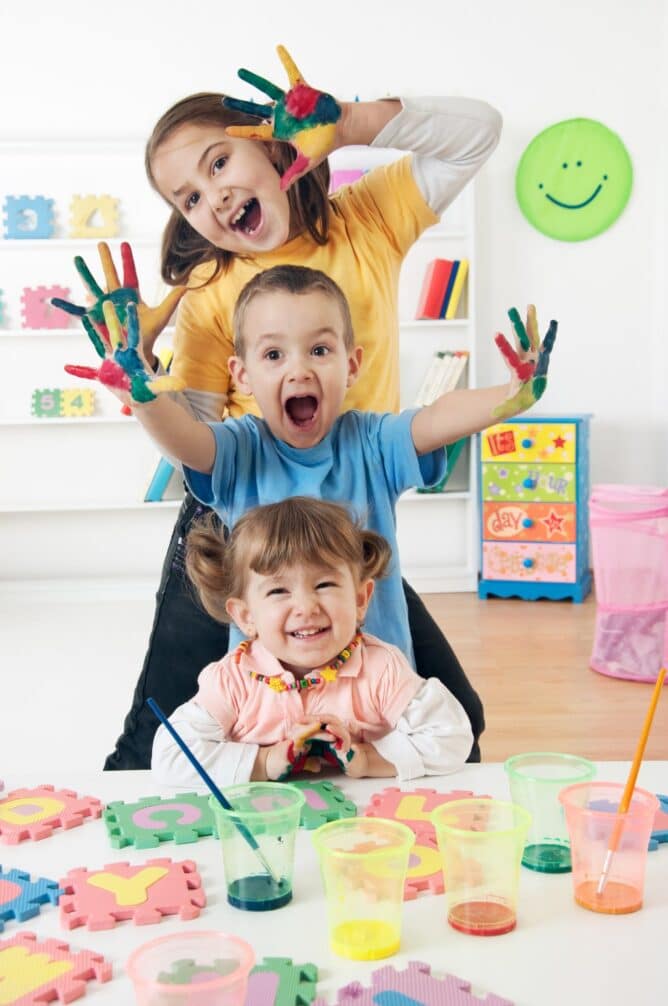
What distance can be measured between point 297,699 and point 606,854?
1.40 ft

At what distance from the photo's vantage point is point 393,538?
1.46m

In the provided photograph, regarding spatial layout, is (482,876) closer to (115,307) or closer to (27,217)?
(115,307)

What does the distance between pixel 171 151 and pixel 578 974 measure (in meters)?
1.12

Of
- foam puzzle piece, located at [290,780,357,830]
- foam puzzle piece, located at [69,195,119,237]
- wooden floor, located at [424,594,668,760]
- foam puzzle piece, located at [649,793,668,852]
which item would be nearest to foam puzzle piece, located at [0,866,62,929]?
foam puzzle piece, located at [290,780,357,830]

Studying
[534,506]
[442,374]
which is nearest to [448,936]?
[534,506]

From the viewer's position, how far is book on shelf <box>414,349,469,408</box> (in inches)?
169

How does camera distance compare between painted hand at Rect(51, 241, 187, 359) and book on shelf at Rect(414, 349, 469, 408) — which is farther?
book on shelf at Rect(414, 349, 469, 408)

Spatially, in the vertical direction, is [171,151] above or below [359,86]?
below

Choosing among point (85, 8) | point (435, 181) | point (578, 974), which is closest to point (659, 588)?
point (435, 181)

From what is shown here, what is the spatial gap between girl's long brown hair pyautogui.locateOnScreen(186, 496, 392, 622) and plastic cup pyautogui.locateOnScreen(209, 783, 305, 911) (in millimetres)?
376

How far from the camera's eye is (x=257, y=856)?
0.91 m

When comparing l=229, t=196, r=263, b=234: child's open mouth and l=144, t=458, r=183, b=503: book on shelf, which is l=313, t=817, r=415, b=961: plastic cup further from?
l=144, t=458, r=183, b=503: book on shelf

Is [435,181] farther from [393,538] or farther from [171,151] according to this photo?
[393,538]

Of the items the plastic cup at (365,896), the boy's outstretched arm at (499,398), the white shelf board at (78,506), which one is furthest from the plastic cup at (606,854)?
the white shelf board at (78,506)
